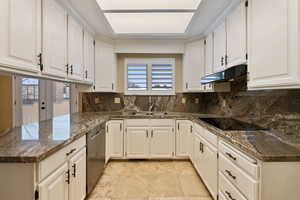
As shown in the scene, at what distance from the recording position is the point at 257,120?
2.30 m

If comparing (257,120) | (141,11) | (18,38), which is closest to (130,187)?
(257,120)

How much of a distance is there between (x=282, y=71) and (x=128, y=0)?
1668mm

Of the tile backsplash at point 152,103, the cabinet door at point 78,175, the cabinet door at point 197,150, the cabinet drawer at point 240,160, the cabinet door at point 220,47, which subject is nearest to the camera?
the cabinet drawer at point 240,160

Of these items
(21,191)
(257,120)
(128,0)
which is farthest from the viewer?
(257,120)

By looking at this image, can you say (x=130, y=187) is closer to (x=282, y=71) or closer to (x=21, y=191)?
(x=21, y=191)

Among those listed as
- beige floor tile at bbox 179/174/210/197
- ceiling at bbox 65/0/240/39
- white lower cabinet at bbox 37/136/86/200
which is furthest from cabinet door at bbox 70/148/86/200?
ceiling at bbox 65/0/240/39

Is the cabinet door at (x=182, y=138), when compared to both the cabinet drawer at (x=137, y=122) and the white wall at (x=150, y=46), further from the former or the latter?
the white wall at (x=150, y=46)

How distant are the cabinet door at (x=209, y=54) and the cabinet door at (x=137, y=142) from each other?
4.96 feet

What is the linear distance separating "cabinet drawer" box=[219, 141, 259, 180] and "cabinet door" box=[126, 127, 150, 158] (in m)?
1.80

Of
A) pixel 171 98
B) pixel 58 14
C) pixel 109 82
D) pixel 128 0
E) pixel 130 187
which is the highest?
pixel 128 0

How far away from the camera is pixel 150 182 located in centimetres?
276

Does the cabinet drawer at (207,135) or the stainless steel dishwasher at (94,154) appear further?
the stainless steel dishwasher at (94,154)

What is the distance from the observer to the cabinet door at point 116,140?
11.4 ft

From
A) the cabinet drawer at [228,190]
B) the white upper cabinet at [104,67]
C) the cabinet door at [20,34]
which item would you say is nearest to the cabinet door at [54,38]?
the cabinet door at [20,34]
